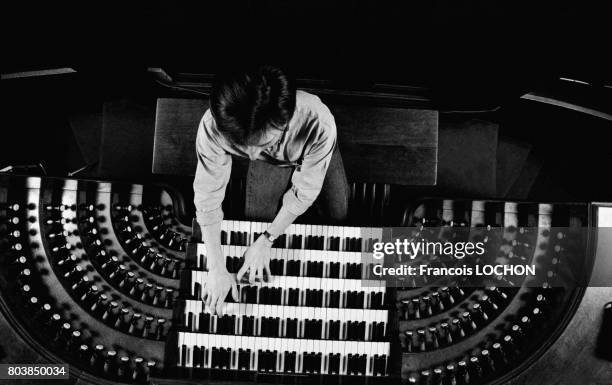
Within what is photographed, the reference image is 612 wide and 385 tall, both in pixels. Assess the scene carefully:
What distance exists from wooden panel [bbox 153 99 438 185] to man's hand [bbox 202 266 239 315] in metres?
0.70

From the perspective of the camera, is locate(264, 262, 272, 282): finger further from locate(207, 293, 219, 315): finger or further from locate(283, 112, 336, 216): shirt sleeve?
locate(283, 112, 336, 216): shirt sleeve

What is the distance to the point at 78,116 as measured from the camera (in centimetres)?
322

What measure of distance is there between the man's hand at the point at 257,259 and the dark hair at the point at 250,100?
0.92 m

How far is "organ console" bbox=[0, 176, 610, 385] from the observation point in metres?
2.46

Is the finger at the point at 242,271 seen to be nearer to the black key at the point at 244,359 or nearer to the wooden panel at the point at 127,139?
the black key at the point at 244,359

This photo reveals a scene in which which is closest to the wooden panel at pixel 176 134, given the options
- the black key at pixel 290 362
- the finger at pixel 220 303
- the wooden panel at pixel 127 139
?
the wooden panel at pixel 127 139

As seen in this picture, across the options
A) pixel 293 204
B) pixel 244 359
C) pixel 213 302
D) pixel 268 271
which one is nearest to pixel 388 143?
pixel 293 204

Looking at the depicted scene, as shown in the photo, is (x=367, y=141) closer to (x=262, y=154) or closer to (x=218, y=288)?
(x=262, y=154)

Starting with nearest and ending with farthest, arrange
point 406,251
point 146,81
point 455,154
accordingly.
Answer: point 406,251 < point 146,81 < point 455,154

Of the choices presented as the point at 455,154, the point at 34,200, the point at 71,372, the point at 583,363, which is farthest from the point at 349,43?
the point at 71,372

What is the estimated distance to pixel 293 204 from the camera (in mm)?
2078

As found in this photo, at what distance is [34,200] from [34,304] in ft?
1.93

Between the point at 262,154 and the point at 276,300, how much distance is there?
0.96m

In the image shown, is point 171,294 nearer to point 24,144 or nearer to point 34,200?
point 34,200
